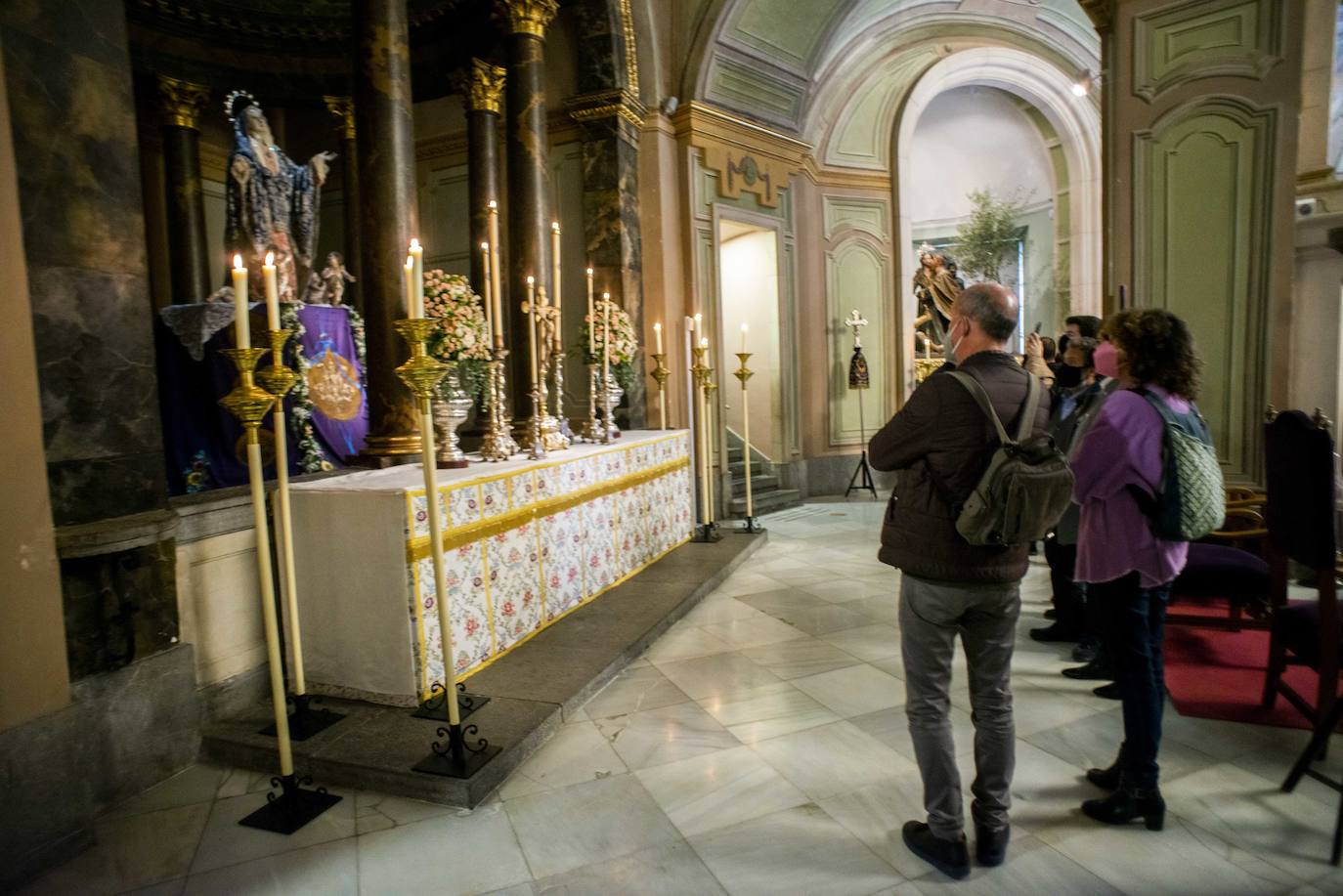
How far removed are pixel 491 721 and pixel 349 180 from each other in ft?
23.6

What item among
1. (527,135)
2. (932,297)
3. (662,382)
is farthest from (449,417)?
(932,297)

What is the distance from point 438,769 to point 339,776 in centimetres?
39

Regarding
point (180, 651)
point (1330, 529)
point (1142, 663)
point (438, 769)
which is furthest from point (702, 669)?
point (1330, 529)

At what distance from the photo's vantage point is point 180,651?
109 inches

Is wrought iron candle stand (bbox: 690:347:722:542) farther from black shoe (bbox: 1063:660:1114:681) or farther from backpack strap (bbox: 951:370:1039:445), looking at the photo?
backpack strap (bbox: 951:370:1039:445)

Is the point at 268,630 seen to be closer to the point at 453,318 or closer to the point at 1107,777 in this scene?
the point at 453,318

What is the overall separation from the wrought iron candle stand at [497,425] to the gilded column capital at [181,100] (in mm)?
5855

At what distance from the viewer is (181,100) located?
748 cm

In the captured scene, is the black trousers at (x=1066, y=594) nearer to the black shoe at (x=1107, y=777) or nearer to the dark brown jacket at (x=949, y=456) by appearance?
the black shoe at (x=1107, y=777)

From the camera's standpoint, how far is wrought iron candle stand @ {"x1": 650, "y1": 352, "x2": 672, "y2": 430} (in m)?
6.32

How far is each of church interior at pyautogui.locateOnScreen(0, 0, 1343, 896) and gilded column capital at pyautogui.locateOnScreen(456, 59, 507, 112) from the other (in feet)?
0.15

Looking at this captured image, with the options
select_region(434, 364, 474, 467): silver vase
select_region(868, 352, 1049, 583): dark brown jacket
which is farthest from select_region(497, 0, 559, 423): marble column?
select_region(868, 352, 1049, 583): dark brown jacket

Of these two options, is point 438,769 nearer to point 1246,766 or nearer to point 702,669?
point 702,669

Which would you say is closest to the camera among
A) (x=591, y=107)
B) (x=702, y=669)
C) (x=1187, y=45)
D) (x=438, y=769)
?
(x=438, y=769)
